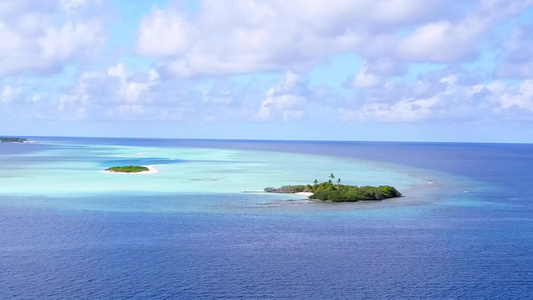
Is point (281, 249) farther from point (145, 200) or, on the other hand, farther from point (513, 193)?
point (513, 193)

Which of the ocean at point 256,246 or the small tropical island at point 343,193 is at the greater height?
the small tropical island at point 343,193

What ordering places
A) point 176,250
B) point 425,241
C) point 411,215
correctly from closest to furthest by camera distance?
point 176,250 → point 425,241 → point 411,215

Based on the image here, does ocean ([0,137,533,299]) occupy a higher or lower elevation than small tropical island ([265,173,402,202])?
lower

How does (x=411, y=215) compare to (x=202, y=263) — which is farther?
(x=411, y=215)

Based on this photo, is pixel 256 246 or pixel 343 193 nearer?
pixel 256 246

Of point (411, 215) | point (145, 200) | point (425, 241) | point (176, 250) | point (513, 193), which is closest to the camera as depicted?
point (176, 250)

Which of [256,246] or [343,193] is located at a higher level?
[343,193]

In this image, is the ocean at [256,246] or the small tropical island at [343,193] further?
the small tropical island at [343,193]

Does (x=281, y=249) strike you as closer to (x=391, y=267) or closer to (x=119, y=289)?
(x=391, y=267)

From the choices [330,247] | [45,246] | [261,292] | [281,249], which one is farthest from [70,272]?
[330,247]
